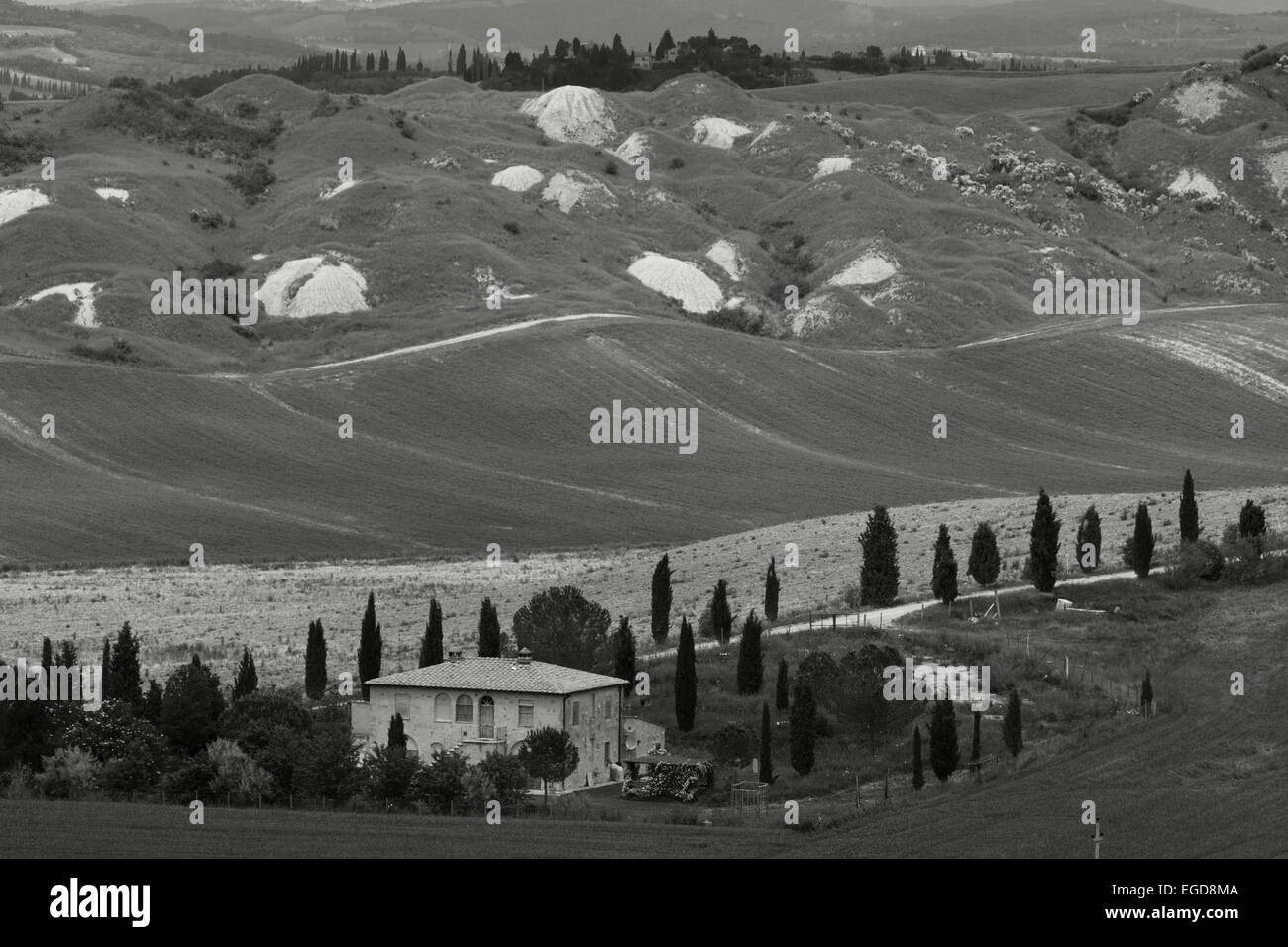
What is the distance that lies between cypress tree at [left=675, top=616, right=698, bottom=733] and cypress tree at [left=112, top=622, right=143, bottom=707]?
13.9 metres

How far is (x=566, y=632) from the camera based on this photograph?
2685 inches

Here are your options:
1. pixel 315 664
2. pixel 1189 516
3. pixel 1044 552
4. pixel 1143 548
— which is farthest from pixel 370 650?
pixel 1189 516

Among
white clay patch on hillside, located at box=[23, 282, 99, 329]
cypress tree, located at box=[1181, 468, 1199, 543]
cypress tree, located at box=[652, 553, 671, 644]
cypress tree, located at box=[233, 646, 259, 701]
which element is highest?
white clay patch on hillside, located at box=[23, 282, 99, 329]

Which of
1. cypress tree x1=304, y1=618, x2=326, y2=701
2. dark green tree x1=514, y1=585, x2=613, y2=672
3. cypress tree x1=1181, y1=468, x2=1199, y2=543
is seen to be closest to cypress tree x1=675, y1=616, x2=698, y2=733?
dark green tree x1=514, y1=585, x2=613, y2=672

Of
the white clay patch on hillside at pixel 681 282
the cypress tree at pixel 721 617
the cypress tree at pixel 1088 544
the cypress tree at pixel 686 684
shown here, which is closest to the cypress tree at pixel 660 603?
the cypress tree at pixel 721 617

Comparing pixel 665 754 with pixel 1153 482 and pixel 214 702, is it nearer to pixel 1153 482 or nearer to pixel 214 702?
pixel 214 702

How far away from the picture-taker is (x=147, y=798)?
173 ft

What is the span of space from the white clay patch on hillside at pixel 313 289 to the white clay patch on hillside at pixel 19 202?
68.7ft

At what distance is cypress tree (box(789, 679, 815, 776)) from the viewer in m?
57.7

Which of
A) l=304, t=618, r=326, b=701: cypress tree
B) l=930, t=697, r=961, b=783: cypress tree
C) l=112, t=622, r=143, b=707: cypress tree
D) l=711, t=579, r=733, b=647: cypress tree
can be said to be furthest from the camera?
l=711, t=579, r=733, b=647: cypress tree

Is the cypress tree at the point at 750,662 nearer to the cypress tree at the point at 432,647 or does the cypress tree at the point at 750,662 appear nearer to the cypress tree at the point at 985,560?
the cypress tree at the point at 432,647

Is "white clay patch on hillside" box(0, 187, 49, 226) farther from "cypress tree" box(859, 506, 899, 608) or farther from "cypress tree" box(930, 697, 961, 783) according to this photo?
"cypress tree" box(930, 697, 961, 783)

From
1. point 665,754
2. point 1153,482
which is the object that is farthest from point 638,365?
point 665,754

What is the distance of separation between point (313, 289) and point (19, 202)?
93.3ft
